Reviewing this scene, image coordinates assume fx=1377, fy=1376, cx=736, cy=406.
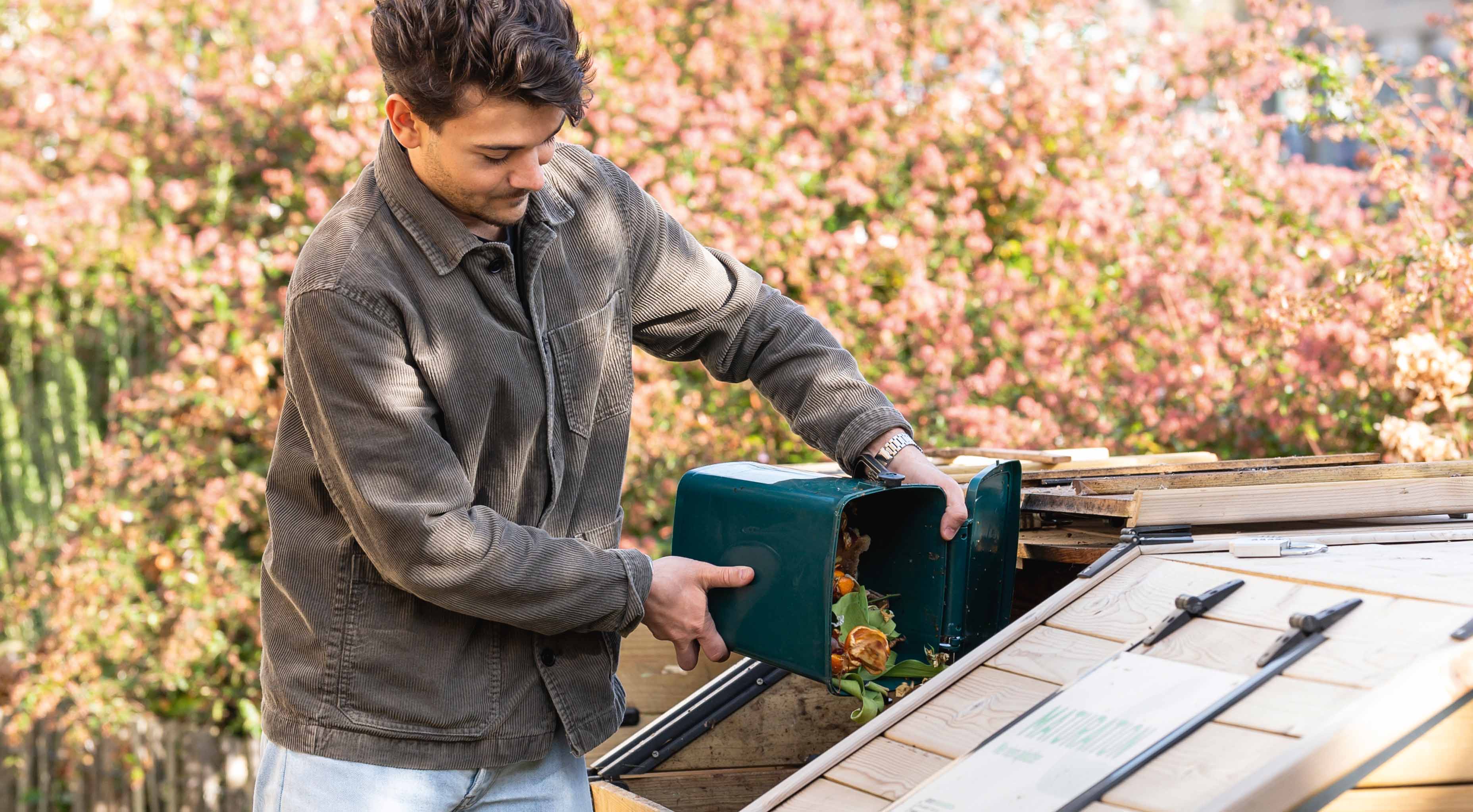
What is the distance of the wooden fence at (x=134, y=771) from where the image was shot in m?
5.02

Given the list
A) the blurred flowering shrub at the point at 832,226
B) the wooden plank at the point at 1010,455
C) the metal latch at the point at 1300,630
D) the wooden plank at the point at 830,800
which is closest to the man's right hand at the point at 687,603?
the wooden plank at the point at 830,800

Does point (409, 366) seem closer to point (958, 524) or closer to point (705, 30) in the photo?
point (958, 524)

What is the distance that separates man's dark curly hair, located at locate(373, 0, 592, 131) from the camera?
5.82 feet

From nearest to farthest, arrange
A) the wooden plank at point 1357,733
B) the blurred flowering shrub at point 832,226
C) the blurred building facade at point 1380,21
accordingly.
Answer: the wooden plank at point 1357,733, the blurred flowering shrub at point 832,226, the blurred building facade at point 1380,21

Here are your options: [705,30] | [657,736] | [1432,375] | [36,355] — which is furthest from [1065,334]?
[36,355]

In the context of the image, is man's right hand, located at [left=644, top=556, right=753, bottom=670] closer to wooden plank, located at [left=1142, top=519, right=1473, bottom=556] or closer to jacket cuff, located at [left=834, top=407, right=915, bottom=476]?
jacket cuff, located at [left=834, top=407, right=915, bottom=476]

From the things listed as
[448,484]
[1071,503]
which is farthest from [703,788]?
[448,484]

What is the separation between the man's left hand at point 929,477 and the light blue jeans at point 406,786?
67 centimetres

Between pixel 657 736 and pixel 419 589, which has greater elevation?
pixel 419 589

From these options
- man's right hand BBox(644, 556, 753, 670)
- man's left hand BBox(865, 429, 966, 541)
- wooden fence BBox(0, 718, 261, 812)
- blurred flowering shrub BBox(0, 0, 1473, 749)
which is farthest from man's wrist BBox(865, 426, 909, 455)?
wooden fence BBox(0, 718, 261, 812)

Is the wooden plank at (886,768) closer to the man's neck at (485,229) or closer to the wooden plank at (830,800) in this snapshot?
the wooden plank at (830,800)

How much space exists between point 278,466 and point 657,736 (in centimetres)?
96

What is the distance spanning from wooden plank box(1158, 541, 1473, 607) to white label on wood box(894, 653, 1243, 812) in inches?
9.7

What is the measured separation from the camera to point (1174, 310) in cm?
468
